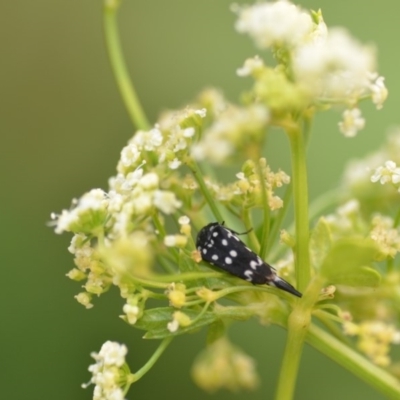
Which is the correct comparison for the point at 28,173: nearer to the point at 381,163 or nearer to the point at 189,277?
the point at 381,163

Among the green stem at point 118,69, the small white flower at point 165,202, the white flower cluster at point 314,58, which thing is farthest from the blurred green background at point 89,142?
the white flower cluster at point 314,58

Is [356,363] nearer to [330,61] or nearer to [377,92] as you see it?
[377,92]

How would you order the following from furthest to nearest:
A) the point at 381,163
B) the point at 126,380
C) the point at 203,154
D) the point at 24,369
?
the point at 24,369 → the point at 381,163 → the point at 126,380 → the point at 203,154

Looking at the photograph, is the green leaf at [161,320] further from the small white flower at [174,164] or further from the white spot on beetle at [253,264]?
the small white flower at [174,164]

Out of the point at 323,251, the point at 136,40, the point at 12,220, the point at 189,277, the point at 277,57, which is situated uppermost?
the point at 136,40

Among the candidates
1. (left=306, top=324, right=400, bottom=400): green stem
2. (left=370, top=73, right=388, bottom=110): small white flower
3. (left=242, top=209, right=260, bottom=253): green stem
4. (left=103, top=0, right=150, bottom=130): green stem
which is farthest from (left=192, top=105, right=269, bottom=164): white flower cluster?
(left=103, top=0, right=150, bottom=130): green stem

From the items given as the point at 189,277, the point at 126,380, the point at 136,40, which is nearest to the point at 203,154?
the point at 189,277

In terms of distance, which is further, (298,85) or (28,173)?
Answer: (28,173)
